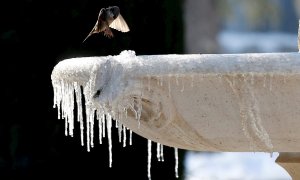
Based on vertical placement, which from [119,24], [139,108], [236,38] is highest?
[119,24]

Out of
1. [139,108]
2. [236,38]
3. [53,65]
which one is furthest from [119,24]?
[236,38]

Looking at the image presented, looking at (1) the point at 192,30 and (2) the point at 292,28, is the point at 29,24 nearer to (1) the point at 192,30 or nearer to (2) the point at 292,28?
(1) the point at 192,30

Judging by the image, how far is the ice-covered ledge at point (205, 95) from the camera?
3186mm

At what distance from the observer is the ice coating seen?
3186mm

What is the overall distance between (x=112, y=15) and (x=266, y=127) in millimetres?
1140

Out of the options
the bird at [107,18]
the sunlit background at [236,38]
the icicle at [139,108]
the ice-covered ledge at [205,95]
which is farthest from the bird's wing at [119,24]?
the sunlit background at [236,38]

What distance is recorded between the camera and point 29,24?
5957mm

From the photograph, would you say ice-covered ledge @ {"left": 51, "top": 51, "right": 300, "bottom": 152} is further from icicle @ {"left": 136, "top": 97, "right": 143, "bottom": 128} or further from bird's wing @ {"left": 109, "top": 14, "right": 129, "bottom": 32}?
bird's wing @ {"left": 109, "top": 14, "right": 129, "bottom": 32}

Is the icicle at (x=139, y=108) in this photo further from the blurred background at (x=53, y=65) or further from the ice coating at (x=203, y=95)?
the blurred background at (x=53, y=65)

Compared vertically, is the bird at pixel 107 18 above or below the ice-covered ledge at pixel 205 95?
above

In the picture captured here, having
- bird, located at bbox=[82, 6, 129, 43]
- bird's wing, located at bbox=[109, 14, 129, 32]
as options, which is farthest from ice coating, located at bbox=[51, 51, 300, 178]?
bird's wing, located at bbox=[109, 14, 129, 32]

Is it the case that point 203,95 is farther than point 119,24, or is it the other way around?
point 119,24

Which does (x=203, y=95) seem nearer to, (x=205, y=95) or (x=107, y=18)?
(x=205, y=95)

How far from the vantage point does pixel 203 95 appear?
10.8 ft
